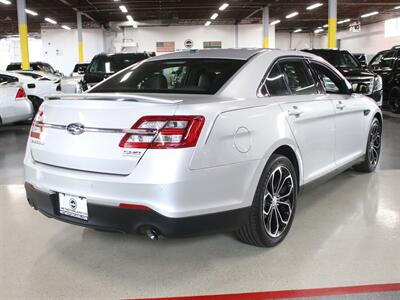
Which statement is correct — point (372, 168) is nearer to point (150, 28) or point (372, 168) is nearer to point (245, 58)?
point (245, 58)

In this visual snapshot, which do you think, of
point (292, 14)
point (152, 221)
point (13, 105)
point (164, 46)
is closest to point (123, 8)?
point (164, 46)

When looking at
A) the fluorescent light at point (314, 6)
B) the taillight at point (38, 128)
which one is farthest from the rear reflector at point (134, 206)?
the fluorescent light at point (314, 6)

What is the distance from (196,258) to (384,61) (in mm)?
11118

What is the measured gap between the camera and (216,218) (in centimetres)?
252

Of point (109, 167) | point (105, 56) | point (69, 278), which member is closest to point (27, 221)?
point (69, 278)

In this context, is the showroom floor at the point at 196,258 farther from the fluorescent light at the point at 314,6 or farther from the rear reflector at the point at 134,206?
the fluorescent light at the point at 314,6

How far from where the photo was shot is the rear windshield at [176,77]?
300 cm

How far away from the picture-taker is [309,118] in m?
3.34

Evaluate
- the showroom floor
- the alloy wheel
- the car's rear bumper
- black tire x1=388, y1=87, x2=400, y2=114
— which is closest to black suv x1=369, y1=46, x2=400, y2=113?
black tire x1=388, y1=87, x2=400, y2=114

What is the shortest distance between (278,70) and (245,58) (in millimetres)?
290

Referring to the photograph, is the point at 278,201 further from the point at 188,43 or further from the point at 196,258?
the point at 188,43

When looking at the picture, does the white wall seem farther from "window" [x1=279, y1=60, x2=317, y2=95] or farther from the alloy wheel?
the alloy wheel

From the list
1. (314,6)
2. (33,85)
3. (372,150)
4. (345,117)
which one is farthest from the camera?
(314,6)

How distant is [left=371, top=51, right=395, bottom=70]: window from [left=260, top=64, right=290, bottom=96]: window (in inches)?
375
